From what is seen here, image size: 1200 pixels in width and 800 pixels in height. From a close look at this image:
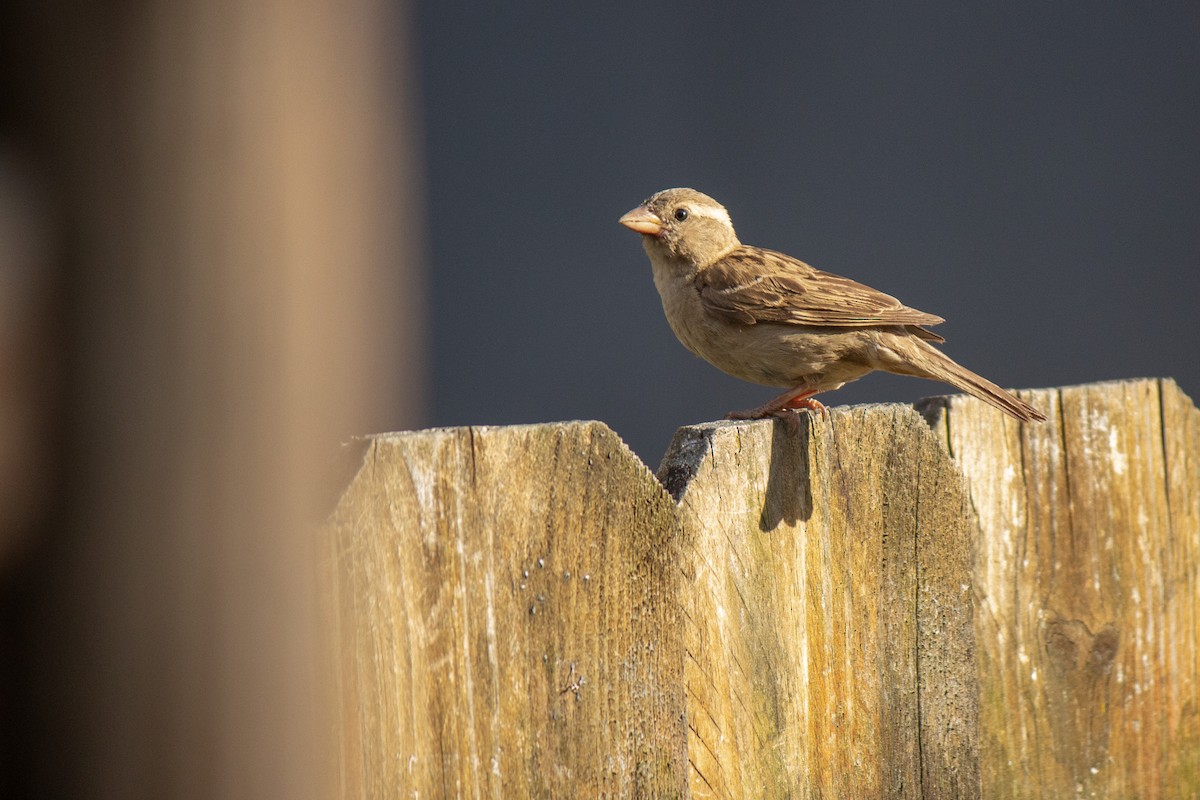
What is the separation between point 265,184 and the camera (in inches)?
43.4

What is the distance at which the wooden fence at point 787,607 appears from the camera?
192 centimetres

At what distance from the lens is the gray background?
7434mm

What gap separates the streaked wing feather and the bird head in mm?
208

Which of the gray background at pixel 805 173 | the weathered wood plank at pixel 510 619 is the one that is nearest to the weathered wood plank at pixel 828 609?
the weathered wood plank at pixel 510 619

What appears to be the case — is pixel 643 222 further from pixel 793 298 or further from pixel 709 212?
pixel 793 298

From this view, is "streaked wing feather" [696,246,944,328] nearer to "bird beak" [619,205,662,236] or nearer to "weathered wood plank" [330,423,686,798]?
"bird beak" [619,205,662,236]

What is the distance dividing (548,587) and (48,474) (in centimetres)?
107

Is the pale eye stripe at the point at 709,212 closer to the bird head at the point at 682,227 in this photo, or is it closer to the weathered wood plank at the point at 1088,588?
the bird head at the point at 682,227

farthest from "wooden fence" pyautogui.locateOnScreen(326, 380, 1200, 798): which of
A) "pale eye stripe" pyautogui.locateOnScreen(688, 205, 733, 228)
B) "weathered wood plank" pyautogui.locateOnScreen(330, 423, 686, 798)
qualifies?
"pale eye stripe" pyautogui.locateOnScreen(688, 205, 733, 228)

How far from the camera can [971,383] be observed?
11.9 ft

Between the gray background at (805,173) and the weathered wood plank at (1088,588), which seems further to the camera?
the gray background at (805,173)

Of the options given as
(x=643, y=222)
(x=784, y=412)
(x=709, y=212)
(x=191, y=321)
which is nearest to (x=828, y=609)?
(x=784, y=412)

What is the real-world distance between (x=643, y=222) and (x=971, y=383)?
1.62 m

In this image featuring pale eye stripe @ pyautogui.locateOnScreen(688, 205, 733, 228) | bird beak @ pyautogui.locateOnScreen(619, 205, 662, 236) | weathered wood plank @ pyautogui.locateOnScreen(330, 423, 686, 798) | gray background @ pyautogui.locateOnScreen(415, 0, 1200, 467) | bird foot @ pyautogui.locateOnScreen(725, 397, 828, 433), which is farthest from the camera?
gray background @ pyautogui.locateOnScreen(415, 0, 1200, 467)
